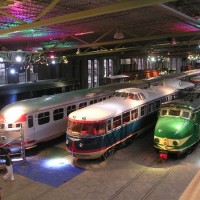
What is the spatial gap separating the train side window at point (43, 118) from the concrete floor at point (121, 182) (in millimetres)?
2757

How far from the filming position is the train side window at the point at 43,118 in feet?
52.5

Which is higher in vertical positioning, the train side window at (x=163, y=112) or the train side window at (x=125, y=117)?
the train side window at (x=163, y=112)

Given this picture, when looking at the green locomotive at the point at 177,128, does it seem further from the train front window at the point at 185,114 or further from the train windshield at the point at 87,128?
the train windshield at the point at 87,128

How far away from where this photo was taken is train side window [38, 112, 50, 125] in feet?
52.5

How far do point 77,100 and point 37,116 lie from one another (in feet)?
11.7

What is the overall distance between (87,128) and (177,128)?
456 centimetres

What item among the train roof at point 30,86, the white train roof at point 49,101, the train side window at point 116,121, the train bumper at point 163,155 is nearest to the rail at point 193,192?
the train bumper at point 163,155

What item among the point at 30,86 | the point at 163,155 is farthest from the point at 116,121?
the point at 30,86

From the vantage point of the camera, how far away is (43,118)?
16.2m

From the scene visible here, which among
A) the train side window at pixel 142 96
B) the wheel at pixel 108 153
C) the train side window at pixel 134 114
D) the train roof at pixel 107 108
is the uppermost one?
the train side window at pixel 142 96

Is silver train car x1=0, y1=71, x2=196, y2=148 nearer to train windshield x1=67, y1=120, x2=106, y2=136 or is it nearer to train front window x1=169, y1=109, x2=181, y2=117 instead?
train windshield x1=67, y1=120, x2=106, y2=136

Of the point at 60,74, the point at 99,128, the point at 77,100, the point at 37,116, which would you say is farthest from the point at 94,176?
the point at 60,74

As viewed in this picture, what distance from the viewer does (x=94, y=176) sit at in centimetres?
1284

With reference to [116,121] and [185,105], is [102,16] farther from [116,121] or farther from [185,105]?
[185,105]
